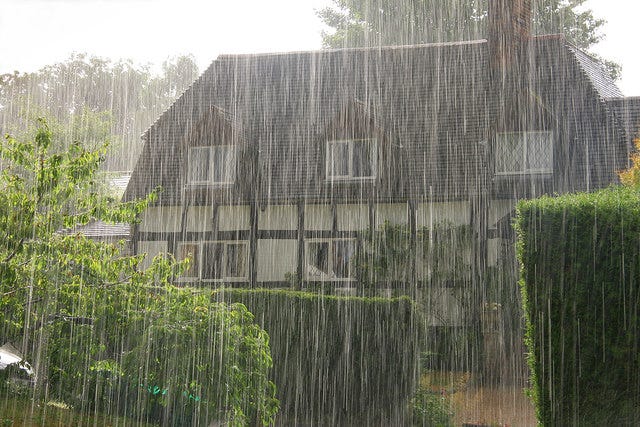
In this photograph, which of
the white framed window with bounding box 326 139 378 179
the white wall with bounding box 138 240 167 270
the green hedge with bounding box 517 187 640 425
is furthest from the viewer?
the white wall with bounding box 138 240 167 270

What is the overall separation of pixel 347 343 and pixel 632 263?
5.26 m

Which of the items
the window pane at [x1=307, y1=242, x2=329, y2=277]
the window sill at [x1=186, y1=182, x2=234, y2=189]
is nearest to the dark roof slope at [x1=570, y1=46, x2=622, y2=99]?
the window pane at [x1=307, y1=242, x2=329, y2=277]

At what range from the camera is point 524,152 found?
1889 cm

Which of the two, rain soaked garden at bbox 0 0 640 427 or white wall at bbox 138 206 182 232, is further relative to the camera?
white wall at bbox 138 206 182 232

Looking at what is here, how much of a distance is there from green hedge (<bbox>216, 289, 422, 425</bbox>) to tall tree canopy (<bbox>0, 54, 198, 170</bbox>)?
81.8 ft

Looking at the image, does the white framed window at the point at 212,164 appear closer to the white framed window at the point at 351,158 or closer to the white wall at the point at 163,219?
the white wall at the point at 163,219

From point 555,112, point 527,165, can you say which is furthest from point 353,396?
point 555,112

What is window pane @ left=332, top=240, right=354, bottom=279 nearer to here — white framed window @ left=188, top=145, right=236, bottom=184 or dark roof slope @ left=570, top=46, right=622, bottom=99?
white framed window @ left=188, top=145, right=236, bottom=184

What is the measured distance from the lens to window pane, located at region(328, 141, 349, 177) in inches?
783

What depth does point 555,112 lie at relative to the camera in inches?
754

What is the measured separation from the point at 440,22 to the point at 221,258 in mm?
16750

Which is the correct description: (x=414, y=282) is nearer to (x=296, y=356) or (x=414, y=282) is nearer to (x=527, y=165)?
(x=527, y=165)

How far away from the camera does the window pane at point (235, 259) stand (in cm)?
2053

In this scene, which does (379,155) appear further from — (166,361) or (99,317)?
(166,361)
